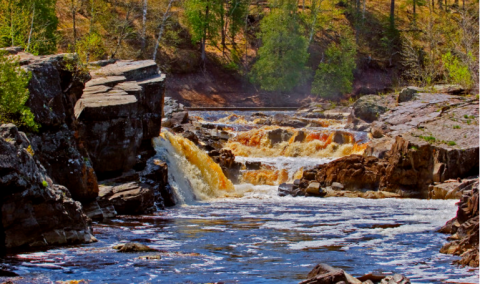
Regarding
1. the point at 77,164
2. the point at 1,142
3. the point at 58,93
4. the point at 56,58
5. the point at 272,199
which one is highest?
the point at 56,58

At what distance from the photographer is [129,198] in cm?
1792

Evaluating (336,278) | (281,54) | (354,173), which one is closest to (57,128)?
(336,278)

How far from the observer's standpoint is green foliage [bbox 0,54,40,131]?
1312 centimetres

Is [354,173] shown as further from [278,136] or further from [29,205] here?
[29,205]

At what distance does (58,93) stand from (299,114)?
2730 centimetres

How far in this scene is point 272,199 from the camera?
22172mm

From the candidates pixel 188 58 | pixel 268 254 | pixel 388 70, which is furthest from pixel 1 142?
pixel 388 70

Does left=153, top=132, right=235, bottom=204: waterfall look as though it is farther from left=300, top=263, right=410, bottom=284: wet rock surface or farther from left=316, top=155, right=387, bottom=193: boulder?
left=300, top=263, right=410, bottom=284: wet rock surface

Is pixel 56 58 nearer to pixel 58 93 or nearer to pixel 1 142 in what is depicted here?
pixel 58 93

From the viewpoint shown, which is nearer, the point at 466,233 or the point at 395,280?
the point at 395,280

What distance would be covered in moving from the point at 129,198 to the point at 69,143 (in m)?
3.16

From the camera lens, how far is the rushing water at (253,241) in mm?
9869

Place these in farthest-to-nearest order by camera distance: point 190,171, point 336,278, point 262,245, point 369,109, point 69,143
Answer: point 369,109 < point 190,171 < point 69,143 < point 262,245 < point 336,278

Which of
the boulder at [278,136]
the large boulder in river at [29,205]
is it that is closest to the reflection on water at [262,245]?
the large boulder in river at [29,205]
